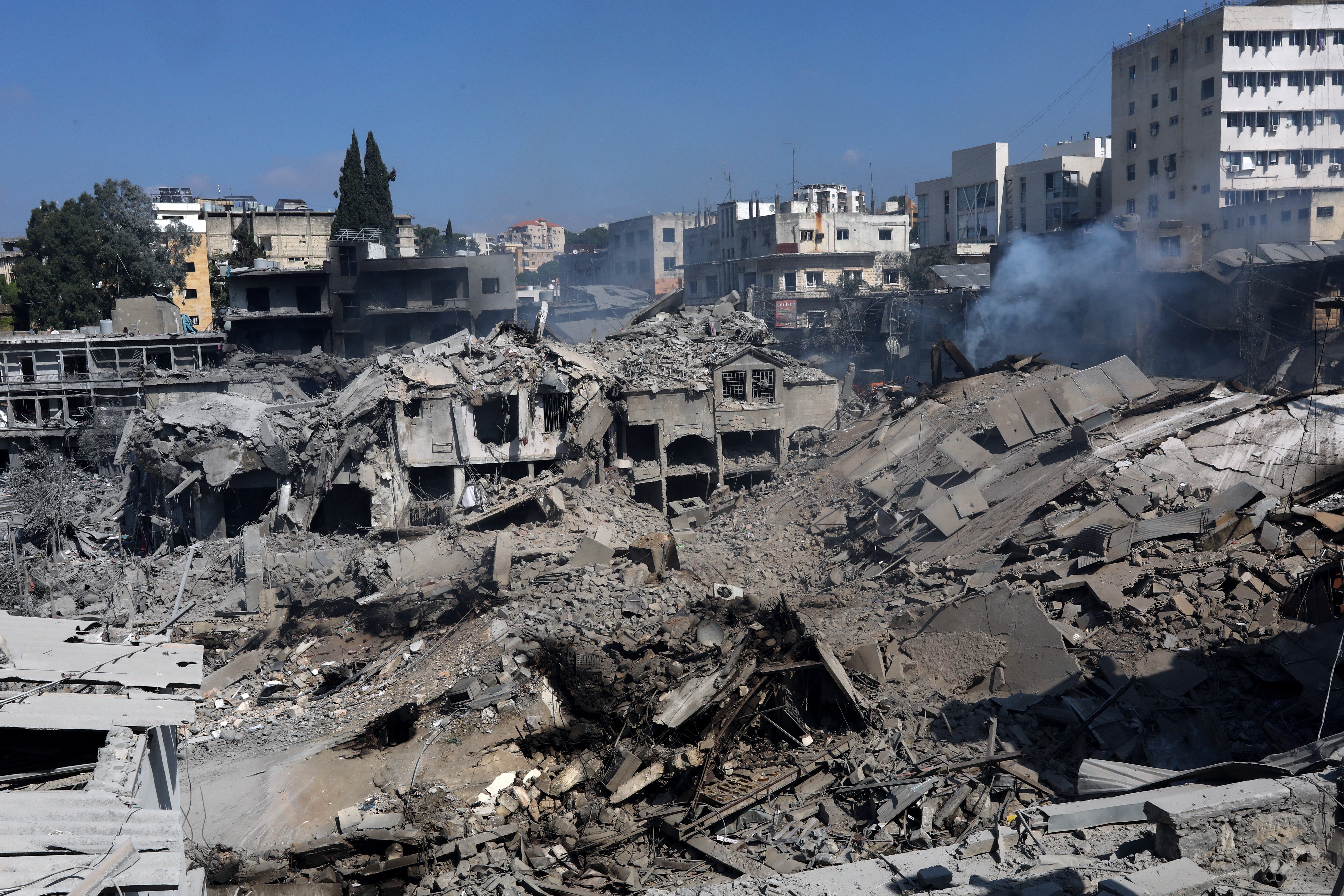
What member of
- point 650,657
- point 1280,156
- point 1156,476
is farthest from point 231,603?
point 1280,156

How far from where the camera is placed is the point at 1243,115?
41.8 metres

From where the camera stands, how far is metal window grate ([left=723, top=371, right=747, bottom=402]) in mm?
27984

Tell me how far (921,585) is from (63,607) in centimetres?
1764

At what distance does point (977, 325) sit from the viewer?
33688 millimetres

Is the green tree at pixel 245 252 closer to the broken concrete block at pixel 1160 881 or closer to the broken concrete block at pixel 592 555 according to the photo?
the broken concrete block at pixel 592 555

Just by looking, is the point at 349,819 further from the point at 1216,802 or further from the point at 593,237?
the point at 593,237

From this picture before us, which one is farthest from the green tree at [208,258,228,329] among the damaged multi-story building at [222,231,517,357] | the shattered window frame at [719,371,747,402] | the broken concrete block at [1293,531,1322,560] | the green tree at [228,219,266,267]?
the broken concrete block at [1293,531,1322,560]

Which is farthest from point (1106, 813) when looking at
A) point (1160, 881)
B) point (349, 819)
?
point (349, 819)

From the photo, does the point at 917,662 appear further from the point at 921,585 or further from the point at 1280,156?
the point at 1280,156

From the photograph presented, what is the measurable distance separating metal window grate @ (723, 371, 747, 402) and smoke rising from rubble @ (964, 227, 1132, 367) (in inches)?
407

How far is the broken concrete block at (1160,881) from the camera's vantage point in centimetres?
558

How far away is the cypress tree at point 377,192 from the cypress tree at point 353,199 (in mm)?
144

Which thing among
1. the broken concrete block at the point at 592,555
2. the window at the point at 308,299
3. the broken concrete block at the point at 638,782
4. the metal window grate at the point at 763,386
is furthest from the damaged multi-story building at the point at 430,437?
Result: the window at the point at 308,299

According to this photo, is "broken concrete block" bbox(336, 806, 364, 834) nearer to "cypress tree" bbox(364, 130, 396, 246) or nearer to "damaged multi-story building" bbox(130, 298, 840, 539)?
"damaged multi-story building" bbox(130, 298, 840, 539)
